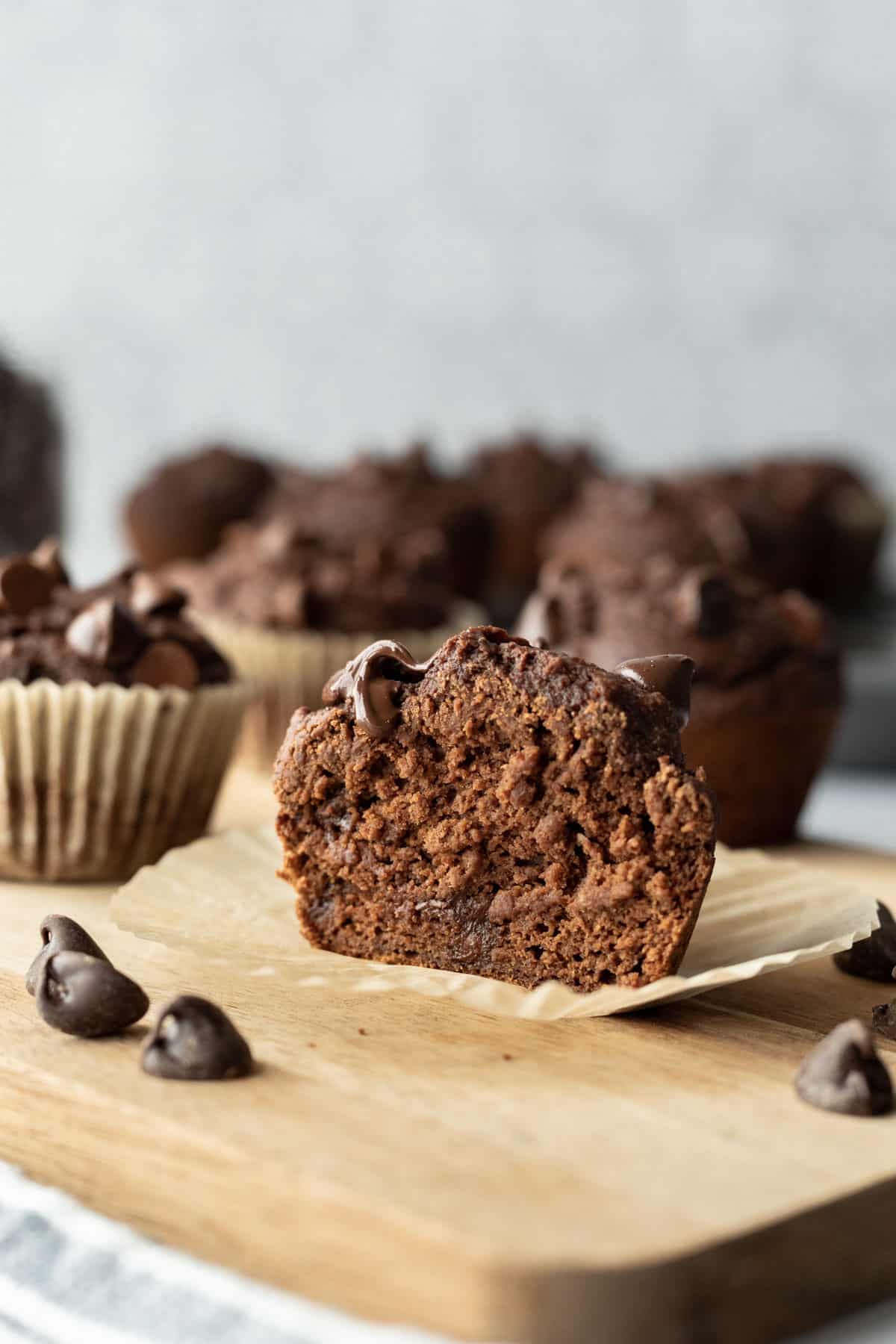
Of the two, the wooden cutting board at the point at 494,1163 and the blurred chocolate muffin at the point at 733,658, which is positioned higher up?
the blurred chocolate muffin at the point at 733,658

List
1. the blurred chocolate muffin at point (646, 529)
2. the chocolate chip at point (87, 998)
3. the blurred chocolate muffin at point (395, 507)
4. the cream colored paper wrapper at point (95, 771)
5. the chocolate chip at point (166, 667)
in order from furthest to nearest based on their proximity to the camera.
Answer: the blurred chocolate muffin at point (395, 507)
the blurred chocolate muffin at point (646, 529)
the chocolate chip at point (166, 667)
the cream colored paper wrapper at point (95, 771)
the chocolate chip at point (87, 998)

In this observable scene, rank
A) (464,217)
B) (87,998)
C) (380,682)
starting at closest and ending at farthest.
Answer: (87,998)
(380,682)
(464,217)

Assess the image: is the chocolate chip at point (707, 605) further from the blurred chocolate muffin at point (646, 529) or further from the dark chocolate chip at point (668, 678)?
the blurred chocolate muffin at point (646, 529)

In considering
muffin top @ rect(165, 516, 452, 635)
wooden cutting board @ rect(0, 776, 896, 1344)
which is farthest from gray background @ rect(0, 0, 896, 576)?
wooden cutting board @ rect(0, 776, 896, 1344)

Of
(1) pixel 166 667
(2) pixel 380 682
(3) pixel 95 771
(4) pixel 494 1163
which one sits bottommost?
(3) pixel 95 771

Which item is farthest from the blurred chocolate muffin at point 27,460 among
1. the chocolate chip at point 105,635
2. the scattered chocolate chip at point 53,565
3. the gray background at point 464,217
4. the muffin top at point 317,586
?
the gray background at point 464,217

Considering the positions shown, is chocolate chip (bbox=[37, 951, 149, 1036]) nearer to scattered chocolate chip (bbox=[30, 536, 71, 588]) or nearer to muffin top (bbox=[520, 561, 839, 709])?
scattered chocolate chip (bbox=[30, 536, 71, 588])

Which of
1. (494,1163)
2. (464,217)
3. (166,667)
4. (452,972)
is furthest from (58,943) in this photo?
(464,217)

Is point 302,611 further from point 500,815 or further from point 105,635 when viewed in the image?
point 500,815
